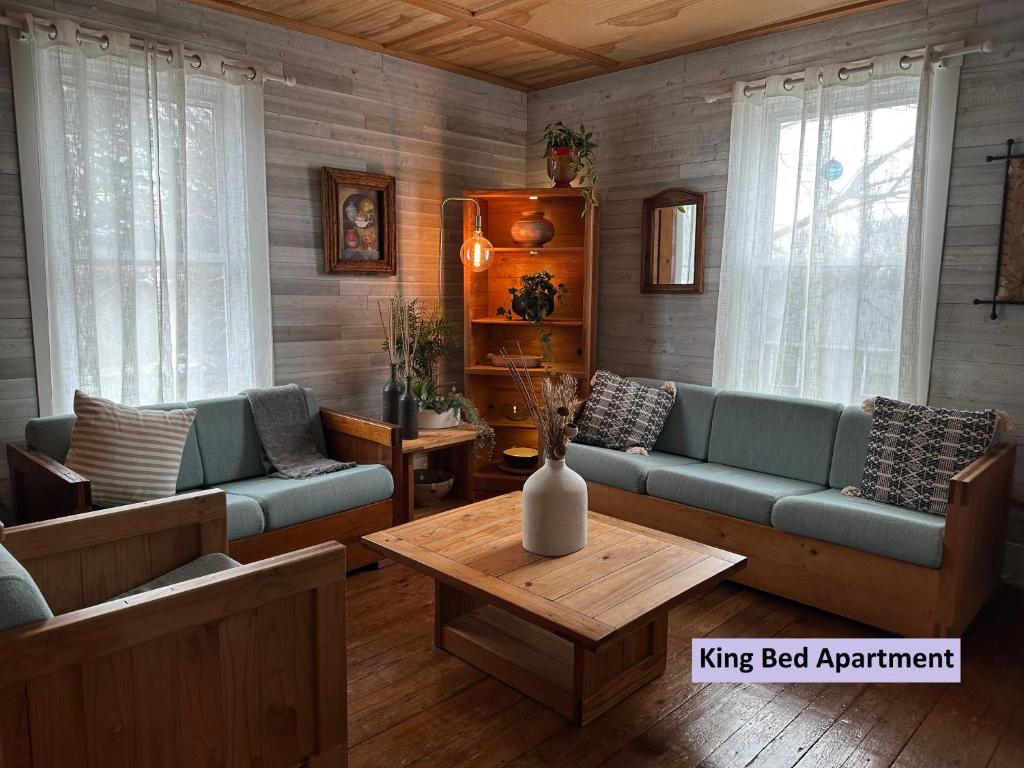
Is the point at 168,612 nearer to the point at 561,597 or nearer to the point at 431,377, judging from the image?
the point at 561,597

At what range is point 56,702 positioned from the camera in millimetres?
1384

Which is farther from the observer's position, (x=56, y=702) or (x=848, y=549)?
(x=848, y=549)

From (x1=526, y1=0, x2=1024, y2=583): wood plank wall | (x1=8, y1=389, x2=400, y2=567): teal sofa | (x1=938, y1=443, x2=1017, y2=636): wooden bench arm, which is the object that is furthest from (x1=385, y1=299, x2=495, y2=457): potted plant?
(x1=938, y1=443, x2=1017, y2=636): wooden bench arm

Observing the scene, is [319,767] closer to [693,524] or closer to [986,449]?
[693,524]

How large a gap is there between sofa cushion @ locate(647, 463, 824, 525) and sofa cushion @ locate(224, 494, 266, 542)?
169 cm

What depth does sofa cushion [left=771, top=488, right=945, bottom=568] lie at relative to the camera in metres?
2.62

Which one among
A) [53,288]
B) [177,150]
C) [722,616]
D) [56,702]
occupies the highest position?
[177,150]

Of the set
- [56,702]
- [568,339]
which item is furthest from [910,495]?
[56,702]

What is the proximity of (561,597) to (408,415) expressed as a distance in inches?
74.3

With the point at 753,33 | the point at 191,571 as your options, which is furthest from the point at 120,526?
the point at 753,33

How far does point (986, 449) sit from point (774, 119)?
184cm

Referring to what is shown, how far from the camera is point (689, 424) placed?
3854 mm

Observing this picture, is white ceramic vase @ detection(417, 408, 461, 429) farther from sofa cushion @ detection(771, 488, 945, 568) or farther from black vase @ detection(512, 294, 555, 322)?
sofa cushion @ detection(771, 488, 945, 568)

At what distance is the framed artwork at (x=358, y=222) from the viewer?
3.97 m
